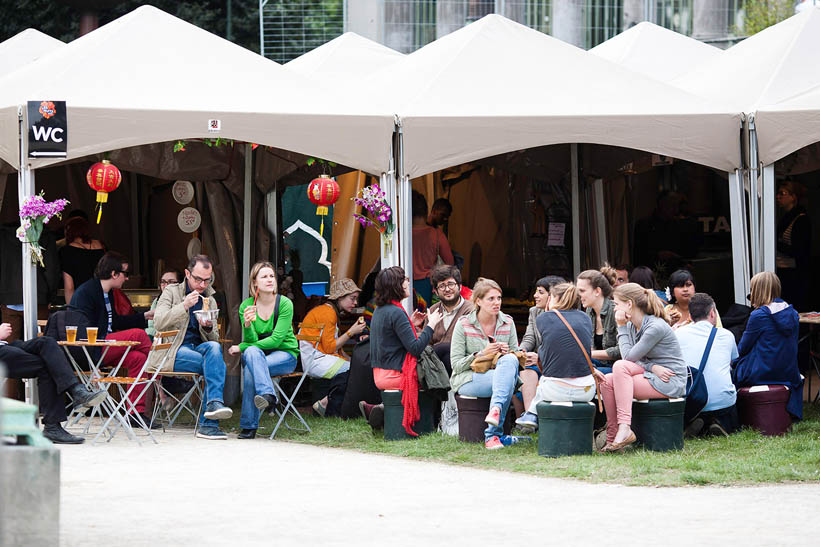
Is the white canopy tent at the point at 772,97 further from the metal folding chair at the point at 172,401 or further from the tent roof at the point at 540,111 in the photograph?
the metal folding chair at the point at 172,401

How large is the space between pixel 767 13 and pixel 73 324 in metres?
15.6

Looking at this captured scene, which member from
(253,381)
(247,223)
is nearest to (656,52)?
(247,223)

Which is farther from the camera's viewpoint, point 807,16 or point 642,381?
point 807,16

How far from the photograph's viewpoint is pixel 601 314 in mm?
8312

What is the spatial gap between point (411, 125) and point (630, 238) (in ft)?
14.7

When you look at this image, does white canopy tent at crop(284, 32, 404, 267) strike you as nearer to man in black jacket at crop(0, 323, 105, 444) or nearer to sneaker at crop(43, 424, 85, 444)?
man in black jacket at crop(0, 323, 105, 444)

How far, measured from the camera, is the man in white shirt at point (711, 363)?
7836 mm

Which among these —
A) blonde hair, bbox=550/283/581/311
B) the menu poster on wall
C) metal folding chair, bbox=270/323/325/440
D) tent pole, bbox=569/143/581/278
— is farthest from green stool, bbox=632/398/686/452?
the menu poster on wall

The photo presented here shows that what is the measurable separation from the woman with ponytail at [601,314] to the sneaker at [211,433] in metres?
2.55

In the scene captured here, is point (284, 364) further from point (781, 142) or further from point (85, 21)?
point (85, 21)

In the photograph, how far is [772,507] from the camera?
18.5 feet

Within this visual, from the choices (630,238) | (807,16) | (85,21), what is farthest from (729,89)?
(85,21)

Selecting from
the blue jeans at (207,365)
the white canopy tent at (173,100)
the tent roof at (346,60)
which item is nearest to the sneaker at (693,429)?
the white canopy tent at (173,100)

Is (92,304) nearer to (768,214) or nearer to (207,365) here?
(207,365)
